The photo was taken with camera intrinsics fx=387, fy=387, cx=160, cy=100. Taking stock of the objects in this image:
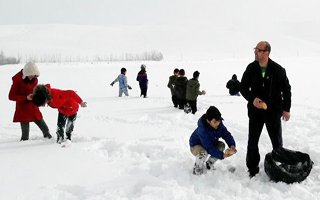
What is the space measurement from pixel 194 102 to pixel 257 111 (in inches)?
273

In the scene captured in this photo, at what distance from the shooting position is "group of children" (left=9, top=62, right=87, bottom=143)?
22.9 ft

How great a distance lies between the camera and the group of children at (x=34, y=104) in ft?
22.9

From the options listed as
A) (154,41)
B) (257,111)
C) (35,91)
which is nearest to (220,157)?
(257,111)

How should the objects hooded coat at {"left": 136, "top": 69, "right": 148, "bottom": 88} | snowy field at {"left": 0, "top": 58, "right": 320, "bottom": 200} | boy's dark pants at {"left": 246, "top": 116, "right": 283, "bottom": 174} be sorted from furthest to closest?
1. hooded coat at {"left": 136, "top": 69, "right": 148, "bottom": 88}
2. boy's dark pants at {"left": 246, "top": 116, "right": 283, "bottom": 174}
3. snowy field at {"left": 0, "top": 58, "right": 320, "bottom": 200}

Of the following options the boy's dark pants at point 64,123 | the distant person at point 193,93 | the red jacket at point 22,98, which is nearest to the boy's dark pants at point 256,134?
the boy's dark pants at point 64,123

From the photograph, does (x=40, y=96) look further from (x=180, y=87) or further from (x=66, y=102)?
(x=180, y=87)

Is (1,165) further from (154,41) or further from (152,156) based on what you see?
(154,41)

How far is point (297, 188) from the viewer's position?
4980 millimetres

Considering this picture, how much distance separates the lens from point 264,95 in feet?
17.9

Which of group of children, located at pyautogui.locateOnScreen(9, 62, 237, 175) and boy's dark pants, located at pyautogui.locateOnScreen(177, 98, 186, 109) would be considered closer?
group of children, located at pyautogui.locateOnScreen(9, 62, 237, 175)

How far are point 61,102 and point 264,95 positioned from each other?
3.62 m

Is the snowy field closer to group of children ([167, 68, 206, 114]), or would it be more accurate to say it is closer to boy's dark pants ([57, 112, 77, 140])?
boy's dark pants ([57, 112, 77, 140])

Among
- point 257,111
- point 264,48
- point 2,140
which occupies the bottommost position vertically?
point 2,140

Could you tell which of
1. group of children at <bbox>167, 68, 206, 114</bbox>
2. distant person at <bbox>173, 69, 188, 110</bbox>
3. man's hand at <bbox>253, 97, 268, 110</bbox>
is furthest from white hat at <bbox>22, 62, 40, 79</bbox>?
distant person at <bbox>173, 69, 188, 110</bbox>
